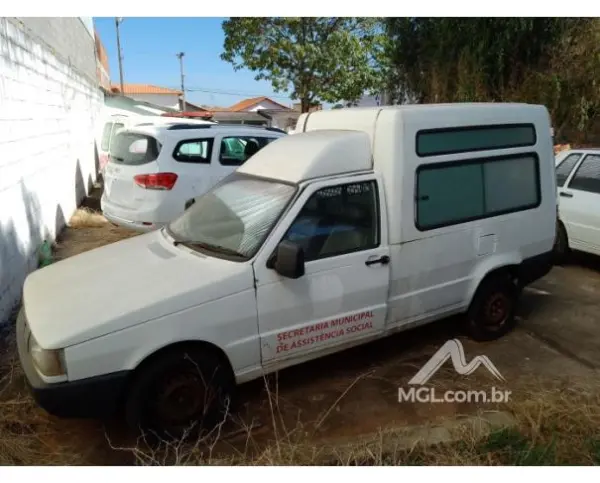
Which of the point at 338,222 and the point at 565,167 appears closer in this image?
the point at 338,222

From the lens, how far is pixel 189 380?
10.0 feet

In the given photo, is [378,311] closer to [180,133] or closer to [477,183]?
[477,183]

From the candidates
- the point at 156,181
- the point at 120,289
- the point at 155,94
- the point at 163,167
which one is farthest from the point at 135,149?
the point at 155,94

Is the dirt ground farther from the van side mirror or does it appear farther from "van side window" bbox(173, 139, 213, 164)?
"van side window" bbox(173, 139, 213, 164)

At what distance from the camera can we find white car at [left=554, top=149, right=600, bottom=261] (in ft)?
20.3

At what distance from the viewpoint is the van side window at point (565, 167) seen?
6.62 m

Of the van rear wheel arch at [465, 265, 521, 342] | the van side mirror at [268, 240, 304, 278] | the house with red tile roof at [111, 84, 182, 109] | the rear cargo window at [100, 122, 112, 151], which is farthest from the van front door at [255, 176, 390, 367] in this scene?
the house with red tile roof at [111, 84, 182, 109]

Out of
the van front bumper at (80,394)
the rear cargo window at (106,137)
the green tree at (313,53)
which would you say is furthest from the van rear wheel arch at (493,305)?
the green tree at (313,53)

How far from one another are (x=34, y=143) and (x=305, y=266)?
4851 mm

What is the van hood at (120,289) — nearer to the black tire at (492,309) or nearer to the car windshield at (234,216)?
the car windshield at (234,216)

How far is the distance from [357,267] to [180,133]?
179 inches

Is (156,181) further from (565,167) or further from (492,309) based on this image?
(565,167)

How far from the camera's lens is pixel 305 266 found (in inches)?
131

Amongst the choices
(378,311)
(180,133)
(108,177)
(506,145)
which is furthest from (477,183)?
(108,177)
